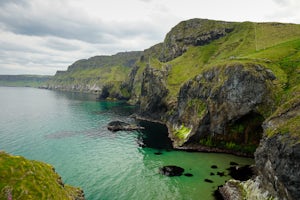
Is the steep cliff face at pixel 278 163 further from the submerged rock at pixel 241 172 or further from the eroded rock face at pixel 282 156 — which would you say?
the submerged rock at pixel 241 172

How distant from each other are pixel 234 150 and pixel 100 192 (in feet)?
139

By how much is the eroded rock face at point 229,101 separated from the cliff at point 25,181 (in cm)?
5380

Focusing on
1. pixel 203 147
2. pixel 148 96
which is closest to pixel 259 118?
pixel 203 147

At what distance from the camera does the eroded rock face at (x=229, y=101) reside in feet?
219

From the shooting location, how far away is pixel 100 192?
4712 cm

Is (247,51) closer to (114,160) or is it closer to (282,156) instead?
(114,160)

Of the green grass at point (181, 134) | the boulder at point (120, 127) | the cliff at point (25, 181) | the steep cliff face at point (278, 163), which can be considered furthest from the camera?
the boulder at point (120, 127)

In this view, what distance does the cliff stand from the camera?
2569 centimetres

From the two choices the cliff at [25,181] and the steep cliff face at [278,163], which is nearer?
the cliff at [25,181]

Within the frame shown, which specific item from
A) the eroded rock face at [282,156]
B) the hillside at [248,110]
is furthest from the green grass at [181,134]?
the eroded rock face at [282,156]

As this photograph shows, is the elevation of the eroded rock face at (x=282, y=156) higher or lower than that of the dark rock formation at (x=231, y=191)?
higher

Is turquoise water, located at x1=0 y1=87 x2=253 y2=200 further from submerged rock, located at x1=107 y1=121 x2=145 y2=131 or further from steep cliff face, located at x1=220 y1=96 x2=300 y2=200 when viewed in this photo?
steep cliff face, located at x1=220 y1=96 x2=300 y2=200

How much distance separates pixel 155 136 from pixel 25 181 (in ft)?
230

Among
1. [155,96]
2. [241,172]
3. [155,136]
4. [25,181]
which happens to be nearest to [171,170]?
[241,172]
